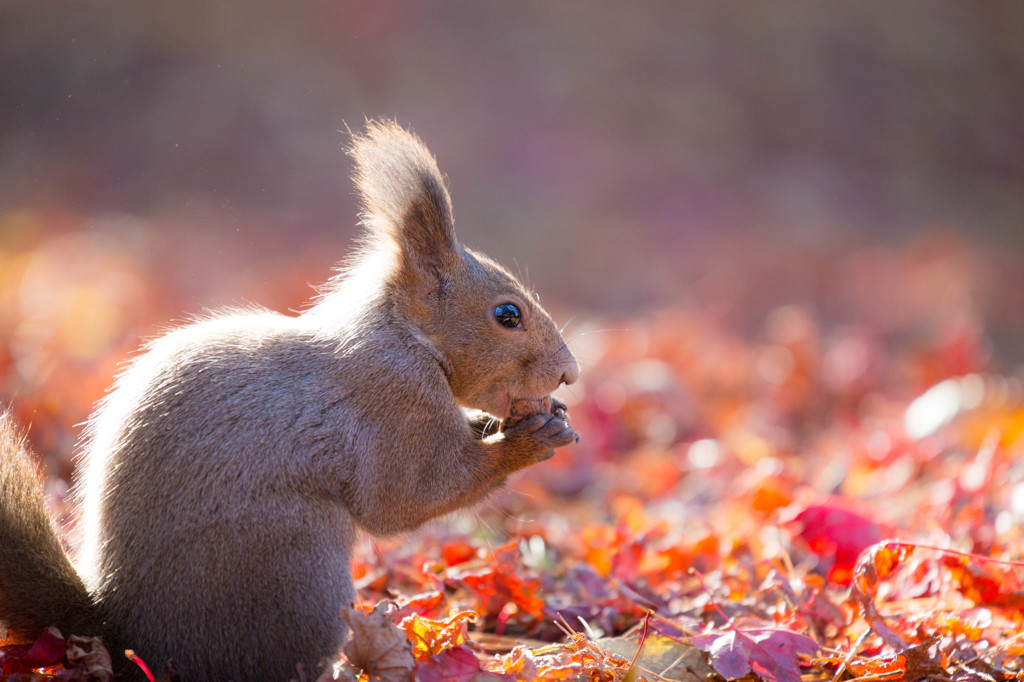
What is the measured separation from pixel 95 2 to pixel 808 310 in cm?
690

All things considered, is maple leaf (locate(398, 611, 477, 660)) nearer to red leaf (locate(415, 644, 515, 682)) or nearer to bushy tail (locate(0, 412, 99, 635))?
red leaf (locate(415, 644, 515, 682))

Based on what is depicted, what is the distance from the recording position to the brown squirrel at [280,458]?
2068 mm

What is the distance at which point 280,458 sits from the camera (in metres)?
2.13

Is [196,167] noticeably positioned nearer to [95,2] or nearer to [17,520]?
[95,2]

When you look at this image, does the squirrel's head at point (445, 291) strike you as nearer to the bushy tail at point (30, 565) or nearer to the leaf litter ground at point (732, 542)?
the leaf litter ground at point (732, 542)

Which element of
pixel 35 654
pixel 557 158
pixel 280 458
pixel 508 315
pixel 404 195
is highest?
pixel 557 158

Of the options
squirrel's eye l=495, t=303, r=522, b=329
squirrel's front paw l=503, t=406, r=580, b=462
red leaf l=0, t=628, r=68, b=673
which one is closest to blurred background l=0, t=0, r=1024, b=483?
red leaf l=0, t=628, r=68, b=673

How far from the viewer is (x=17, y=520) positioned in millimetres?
2041

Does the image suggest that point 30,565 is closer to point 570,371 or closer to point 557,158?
point 570,371

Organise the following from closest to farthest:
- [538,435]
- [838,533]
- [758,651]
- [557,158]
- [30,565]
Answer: [30,565], [758,651], [538,435], [838,533], [557,158]

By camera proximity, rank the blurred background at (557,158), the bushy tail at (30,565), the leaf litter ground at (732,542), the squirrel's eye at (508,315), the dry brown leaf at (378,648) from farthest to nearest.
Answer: the blurred background at (557,158)
the squirrel's eye at (508,315)
the leaf litter ground at (732,542)
the bushy tail at (30,565)
the dry brown leaf at (378,648)

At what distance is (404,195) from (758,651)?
4.83 ft

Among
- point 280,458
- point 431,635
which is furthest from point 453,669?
point 280,458

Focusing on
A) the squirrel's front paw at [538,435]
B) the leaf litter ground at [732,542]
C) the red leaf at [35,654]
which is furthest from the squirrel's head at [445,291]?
the red leaf at [35,654]
